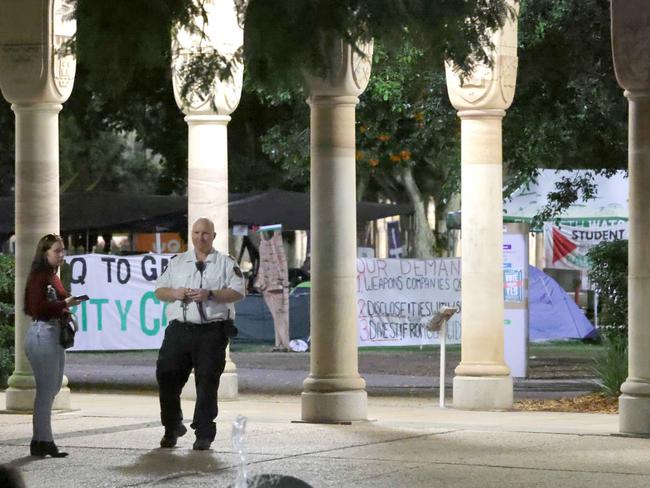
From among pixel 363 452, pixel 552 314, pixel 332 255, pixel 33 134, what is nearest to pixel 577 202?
pixel 552 314

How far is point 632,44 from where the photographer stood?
43.7 feet

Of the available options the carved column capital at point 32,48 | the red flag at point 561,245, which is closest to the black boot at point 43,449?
the carved column capital at point 32,48

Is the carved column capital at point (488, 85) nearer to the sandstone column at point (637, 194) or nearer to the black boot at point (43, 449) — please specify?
the sandstone column at point (637, 194)

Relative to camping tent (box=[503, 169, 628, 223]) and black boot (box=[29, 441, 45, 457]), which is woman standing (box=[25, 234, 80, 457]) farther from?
camping tent (box=[503, 169, 628, 223])

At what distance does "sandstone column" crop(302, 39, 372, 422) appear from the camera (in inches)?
575

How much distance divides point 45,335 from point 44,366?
9.2 inches

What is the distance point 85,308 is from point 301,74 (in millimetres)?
14675

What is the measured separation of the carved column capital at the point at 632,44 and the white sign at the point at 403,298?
1240 cm

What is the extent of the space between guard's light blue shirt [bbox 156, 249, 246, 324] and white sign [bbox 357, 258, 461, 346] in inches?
519

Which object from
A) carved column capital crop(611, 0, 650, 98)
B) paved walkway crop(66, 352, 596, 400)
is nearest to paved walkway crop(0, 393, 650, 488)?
carved column capital crop(611, 0, 650, 98)

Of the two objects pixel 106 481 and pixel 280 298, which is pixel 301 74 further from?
pixel 280 298

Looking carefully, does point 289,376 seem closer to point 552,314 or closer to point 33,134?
point 33,134

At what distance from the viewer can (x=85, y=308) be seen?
25.0m

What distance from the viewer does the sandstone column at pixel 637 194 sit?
13266mm
